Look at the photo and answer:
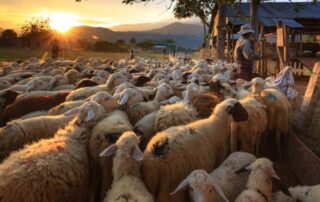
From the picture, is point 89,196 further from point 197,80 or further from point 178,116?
point 197,80

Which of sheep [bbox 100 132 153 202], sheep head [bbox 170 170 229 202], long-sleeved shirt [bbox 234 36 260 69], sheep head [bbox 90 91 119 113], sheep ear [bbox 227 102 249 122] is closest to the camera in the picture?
sheep head [bbox 170 170 229 202]

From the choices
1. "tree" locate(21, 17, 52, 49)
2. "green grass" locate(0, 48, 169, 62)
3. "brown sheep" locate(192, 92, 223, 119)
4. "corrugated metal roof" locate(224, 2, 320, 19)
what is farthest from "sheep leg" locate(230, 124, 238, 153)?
"tree" locate(21, 17, 52, 49)

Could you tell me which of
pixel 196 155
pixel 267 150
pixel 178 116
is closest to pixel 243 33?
pixel 267 150

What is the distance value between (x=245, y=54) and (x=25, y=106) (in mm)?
5491

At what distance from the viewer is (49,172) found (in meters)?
3.86

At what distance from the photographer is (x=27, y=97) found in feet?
24.0

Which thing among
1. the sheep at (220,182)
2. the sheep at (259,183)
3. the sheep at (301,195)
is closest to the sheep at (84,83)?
the sheep at (220,182)

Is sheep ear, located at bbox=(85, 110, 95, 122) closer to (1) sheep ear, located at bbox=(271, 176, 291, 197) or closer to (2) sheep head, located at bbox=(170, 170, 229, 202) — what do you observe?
(2) sheep head, located at bbox=(170, 170, 229, 202)

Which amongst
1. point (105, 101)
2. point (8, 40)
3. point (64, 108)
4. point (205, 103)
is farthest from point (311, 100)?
point (8, 40)

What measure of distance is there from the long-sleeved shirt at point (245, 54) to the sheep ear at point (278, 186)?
5.68m

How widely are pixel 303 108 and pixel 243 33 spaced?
129 inches

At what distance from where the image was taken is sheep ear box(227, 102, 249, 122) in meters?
5.27

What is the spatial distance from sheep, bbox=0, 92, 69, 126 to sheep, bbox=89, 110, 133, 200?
254 cm

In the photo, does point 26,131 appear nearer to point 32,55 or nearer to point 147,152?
point 147,152
